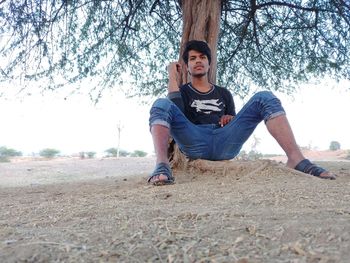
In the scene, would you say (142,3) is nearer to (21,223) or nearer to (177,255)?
(21,223)

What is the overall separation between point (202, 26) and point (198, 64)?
1100mm

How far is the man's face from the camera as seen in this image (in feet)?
11.8

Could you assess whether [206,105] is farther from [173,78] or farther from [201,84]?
[173,78]

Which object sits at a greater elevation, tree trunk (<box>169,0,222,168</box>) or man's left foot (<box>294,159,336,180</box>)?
tree trunk (<box>169,0,222,168</box>)

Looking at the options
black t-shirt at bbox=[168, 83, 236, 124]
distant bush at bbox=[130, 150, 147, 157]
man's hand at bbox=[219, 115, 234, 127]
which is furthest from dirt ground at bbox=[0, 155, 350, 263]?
distant bush at bbox=[130, 150, 147, 157]

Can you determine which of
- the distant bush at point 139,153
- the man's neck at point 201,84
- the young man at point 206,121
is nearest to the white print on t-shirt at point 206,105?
the young man at point 206,121

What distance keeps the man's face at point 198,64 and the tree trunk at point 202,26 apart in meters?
0.76

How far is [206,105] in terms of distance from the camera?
352 cm

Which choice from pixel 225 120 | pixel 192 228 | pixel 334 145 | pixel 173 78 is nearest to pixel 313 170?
pixel 225 120

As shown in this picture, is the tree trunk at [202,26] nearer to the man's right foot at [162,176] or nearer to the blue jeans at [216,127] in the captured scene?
the blue jeans at [216,127]

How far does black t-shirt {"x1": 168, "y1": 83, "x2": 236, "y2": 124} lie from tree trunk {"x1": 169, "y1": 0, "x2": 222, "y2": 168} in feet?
2.78

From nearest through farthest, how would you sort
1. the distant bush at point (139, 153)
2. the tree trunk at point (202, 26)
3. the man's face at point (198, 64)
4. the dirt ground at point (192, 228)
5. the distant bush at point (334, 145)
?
the dirt ground at point (192, 228), the man's face at point (198, 64), the tree trunk at point (202, 26), the distant bush at point (334, 145), the distant bush at point (139, 153)

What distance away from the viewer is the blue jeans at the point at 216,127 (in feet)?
10.1

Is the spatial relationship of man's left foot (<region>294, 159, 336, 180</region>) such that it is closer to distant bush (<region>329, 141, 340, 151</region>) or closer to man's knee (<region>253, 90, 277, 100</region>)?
man's knee (<region>253, 90, 277, 100</region>)
